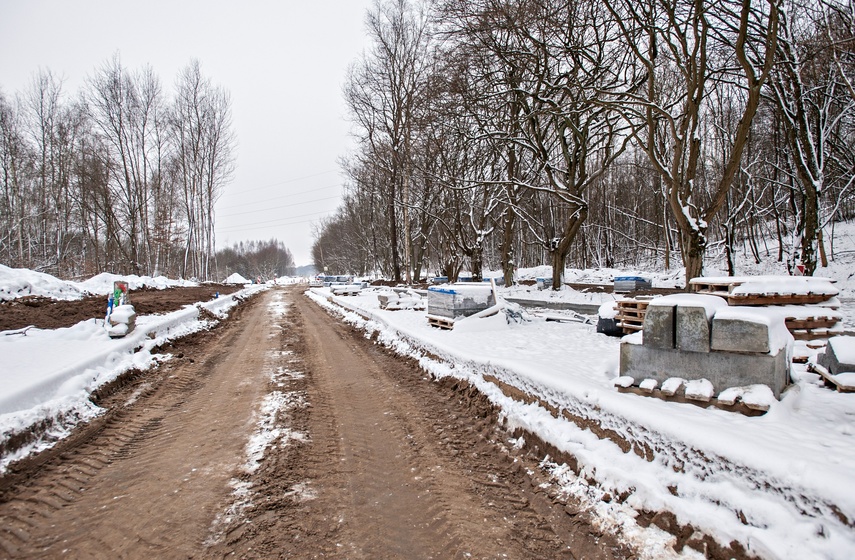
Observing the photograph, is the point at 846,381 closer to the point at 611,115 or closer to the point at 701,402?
the point at 701,402

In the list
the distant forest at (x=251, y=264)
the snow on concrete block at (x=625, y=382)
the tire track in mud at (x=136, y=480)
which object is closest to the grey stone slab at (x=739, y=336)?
the snow on concrete block at (x=625, y=382)

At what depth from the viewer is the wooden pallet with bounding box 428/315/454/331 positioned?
969 cm

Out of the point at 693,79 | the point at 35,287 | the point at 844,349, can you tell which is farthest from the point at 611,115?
the point at 35,287

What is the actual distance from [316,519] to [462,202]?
2279cm

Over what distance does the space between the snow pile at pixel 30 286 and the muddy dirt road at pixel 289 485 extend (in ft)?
39.7

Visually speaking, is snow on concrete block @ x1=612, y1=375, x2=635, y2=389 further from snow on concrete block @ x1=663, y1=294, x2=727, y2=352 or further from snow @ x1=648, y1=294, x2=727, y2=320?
snow @ x1=648, y1=294, x2=727, y2=320

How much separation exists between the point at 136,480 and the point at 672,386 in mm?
4682

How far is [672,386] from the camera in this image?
12.9 ft

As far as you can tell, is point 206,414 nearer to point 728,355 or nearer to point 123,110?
point 728,355

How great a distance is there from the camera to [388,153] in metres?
28.0

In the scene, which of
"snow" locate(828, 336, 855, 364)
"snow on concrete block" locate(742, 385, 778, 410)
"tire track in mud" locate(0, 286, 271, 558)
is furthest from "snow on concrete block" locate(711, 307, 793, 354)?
"tire track in mud" locate(0, 286, 271, 558)

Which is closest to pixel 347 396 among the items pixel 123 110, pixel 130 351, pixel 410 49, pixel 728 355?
pixel 728 355

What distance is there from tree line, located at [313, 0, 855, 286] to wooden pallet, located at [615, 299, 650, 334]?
4.93 meters

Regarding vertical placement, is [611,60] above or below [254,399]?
above
